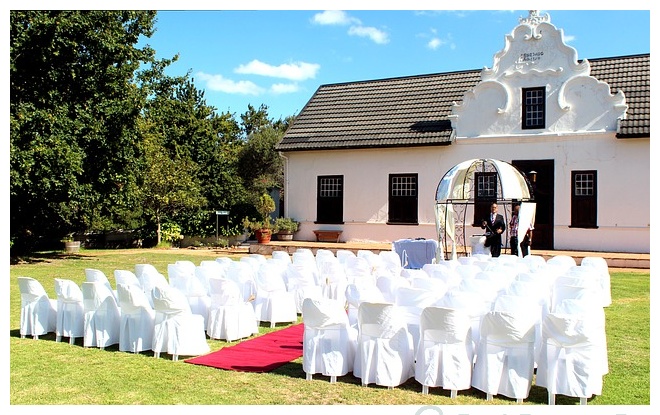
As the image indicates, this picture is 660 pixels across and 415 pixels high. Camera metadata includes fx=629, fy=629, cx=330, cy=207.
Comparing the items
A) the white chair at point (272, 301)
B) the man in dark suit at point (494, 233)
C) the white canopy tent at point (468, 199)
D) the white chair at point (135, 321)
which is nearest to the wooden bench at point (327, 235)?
the white canopy tent at point (468, 199)

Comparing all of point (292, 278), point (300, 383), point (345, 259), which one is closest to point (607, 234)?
point (345, 259)

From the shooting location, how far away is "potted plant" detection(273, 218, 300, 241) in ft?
76.8

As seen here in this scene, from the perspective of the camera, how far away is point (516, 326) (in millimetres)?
6059

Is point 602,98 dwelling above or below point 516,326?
above

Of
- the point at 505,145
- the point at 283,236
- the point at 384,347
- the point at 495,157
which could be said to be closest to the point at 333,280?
the point at 384,347

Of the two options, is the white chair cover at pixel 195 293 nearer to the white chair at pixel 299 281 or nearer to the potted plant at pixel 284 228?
the white chair at pixel 299 281

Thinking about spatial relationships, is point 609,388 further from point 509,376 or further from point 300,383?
point 300,383

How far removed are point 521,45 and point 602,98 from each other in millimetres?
3082

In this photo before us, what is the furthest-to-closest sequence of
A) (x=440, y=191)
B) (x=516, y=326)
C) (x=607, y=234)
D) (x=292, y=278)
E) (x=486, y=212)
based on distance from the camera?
(x=486, y=212) < (x=607, y=234) < (x=440, y=191) < (x=292, y=278) < (x=516, y=326)

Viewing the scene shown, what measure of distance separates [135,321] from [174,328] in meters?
0.64

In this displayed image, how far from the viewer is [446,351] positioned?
20.7 ft

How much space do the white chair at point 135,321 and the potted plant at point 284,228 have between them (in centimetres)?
1517

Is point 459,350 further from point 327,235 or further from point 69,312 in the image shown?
point 327,235

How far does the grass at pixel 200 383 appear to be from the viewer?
19.9 ft
